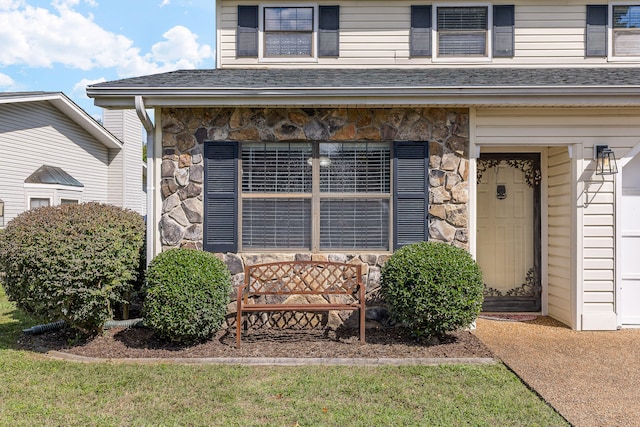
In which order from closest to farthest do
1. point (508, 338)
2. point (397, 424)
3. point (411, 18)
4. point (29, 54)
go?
point (397, 424) → point (508, 338) → point (411, 18) → point (29, 54)

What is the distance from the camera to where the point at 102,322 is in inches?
183

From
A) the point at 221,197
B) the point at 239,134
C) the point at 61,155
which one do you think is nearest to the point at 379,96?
the point at 239,134

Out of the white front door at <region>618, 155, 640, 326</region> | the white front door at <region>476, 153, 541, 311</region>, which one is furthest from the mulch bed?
the white front door at <region>618, 155, 640, 326</region>

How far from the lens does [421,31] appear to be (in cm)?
635

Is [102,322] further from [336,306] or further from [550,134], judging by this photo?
[550,134]

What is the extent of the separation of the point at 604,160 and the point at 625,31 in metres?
2.55

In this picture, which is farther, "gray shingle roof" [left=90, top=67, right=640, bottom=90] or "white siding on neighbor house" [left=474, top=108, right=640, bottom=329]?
"white siding on neighbor house" [left=474, top=108, right=640, bottom=329]

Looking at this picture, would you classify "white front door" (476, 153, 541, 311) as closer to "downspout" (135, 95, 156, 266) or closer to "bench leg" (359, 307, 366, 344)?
"bench leg" (359, 307, 366, 344)

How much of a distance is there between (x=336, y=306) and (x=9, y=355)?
332cm

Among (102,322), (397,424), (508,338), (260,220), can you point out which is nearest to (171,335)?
(102,322)

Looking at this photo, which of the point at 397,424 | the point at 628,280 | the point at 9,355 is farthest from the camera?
the point at 628,280

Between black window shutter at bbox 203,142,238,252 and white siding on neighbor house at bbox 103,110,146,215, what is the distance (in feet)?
34.2

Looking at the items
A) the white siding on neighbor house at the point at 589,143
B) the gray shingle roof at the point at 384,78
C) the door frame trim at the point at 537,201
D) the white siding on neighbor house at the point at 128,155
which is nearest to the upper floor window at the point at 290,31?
the gray shingle roof at the point at 384,78

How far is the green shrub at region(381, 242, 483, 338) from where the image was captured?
4.39 meters
